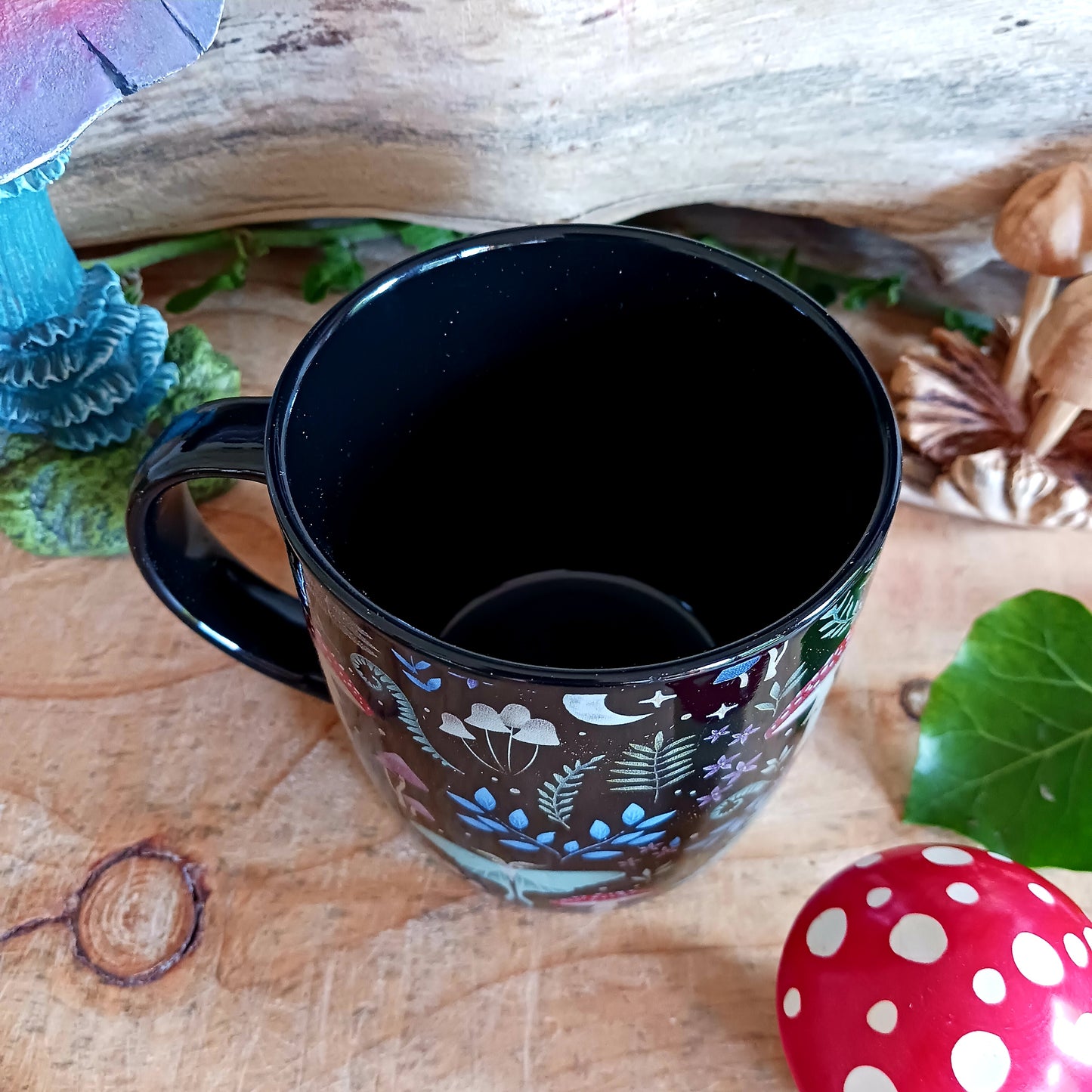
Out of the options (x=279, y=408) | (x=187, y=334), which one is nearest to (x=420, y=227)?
(x=187, y=334)

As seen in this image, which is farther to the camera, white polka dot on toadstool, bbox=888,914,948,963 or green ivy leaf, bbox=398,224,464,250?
green ivy leaf, bbox=398,224,464,250

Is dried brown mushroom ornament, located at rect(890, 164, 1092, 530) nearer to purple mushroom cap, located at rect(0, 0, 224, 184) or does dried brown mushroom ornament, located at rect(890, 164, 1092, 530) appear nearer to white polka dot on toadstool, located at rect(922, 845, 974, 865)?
white polka dot on toadstool, located at rect(922, 845, 974, 865)

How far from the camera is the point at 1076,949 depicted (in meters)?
0.29

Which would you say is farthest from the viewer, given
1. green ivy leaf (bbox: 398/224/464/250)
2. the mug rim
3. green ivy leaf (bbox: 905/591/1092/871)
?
green ivy leaf (bbox: 398/224/464/250)

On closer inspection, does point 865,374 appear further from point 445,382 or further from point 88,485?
point 88,485

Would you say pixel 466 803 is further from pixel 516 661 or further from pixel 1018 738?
pixel 1018 738

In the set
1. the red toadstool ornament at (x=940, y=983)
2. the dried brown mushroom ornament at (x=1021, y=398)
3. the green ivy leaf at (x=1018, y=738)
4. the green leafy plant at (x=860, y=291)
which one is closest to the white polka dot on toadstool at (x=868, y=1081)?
the red toadstool ornament at (x=940, y=983)

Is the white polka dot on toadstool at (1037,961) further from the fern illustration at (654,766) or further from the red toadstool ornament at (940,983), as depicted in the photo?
the fern illustration at (654,766)

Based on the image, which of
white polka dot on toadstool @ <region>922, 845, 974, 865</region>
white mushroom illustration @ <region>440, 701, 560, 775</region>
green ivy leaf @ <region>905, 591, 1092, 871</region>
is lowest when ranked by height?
green ivy leaf @ <region>905, 591, 1092, 871</region>

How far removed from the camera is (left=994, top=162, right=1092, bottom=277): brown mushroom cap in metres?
0.40

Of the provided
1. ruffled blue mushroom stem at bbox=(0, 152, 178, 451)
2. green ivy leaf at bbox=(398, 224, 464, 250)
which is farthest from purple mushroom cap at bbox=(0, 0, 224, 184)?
green ivy leaf at bbox=(398, 224, 464, 250)

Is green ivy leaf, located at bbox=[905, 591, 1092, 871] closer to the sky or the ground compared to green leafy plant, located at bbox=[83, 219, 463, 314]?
closer to the ground

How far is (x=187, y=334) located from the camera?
1.51ft

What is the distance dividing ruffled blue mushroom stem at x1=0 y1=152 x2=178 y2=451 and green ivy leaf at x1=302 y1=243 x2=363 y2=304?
0.29 ft
